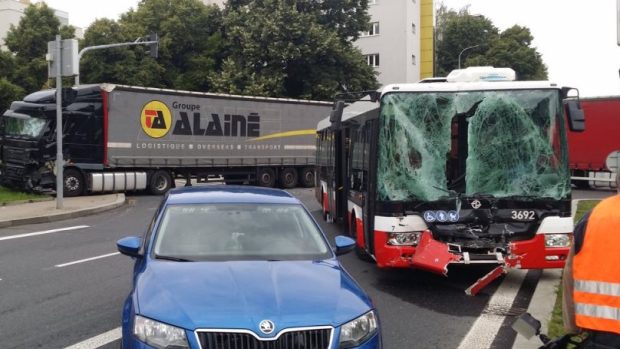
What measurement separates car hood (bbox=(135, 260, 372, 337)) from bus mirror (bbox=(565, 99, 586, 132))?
13.9 feet

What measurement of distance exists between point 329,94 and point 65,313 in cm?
3073

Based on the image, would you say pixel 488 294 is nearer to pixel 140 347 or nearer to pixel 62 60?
pixel 140 347

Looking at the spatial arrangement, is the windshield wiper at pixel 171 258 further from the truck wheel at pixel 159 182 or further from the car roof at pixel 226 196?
the truck wheel at pixel 159 182

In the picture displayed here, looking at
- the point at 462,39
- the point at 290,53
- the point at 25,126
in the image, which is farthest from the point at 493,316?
the point at 462,39

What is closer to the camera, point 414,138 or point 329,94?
point 414,138

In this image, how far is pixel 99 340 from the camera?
5.42 m

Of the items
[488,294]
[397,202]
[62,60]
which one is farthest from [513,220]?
[62,60]

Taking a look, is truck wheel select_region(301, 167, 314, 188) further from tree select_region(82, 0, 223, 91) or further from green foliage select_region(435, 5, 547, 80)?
green foliage select_region(435, 5, 547, 80)

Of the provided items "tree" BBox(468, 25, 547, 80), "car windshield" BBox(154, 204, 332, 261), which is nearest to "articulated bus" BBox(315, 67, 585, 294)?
"car windshield" BBox(154, 204, 332, 261)

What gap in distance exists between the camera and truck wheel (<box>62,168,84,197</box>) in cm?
2023

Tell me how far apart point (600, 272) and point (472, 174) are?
4808 millimetres

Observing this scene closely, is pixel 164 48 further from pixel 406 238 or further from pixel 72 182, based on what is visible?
pixel 406 238

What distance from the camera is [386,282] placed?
8133 millimetres

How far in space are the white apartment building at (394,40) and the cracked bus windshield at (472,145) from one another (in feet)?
131
